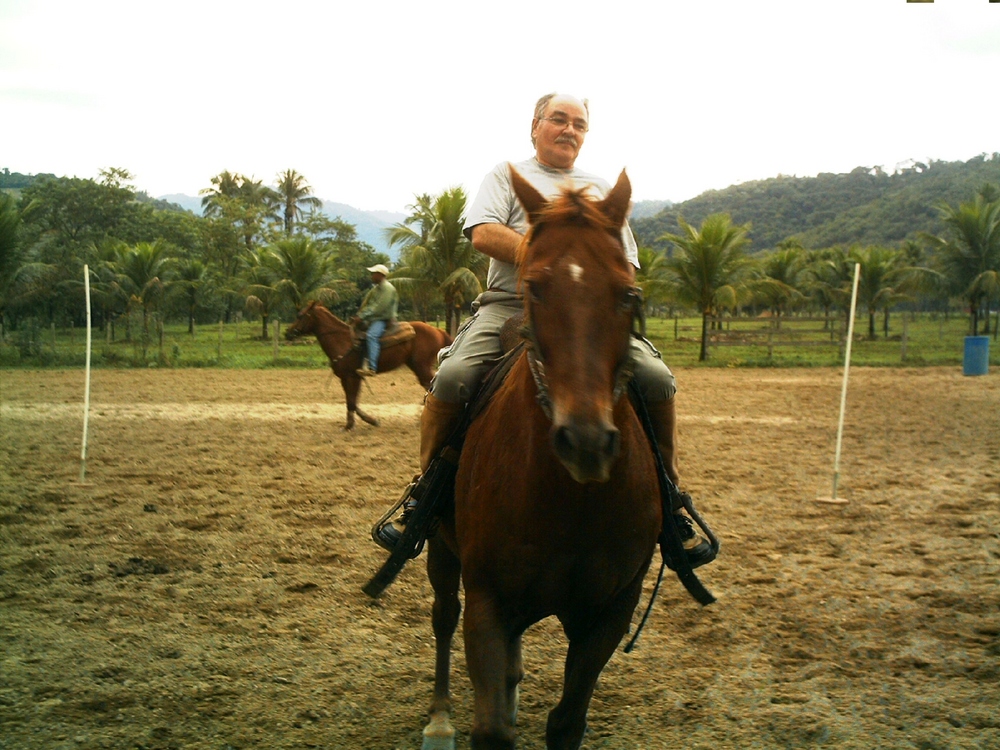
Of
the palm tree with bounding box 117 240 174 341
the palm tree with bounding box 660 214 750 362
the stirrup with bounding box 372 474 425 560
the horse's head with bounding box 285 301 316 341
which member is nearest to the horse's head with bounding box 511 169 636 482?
the stirrup with bounding box 372 474 425 560

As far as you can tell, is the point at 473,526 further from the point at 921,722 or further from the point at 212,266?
the point at 212,266

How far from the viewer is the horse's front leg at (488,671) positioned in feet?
8.40

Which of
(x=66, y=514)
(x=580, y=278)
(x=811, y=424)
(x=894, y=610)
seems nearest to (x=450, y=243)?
(x=811, y=424)

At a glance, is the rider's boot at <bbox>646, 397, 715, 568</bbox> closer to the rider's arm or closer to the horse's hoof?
the rider's arm

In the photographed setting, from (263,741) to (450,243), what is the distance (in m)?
25.8

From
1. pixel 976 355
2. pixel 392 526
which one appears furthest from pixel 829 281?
pixel 392 526

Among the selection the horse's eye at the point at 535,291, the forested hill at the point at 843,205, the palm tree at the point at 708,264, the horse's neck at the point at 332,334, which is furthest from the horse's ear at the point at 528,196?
the forested hill at the point at 843,205

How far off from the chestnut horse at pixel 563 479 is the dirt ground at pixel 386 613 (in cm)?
107

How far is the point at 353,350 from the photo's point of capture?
1292 centimetres

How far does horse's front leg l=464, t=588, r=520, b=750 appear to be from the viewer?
8.40 feet

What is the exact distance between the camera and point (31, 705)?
3.65 metres

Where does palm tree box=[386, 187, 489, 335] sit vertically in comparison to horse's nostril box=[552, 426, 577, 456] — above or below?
above

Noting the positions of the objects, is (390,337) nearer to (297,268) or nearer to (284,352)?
(284,352)

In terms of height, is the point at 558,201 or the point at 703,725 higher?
the point at 558,201
